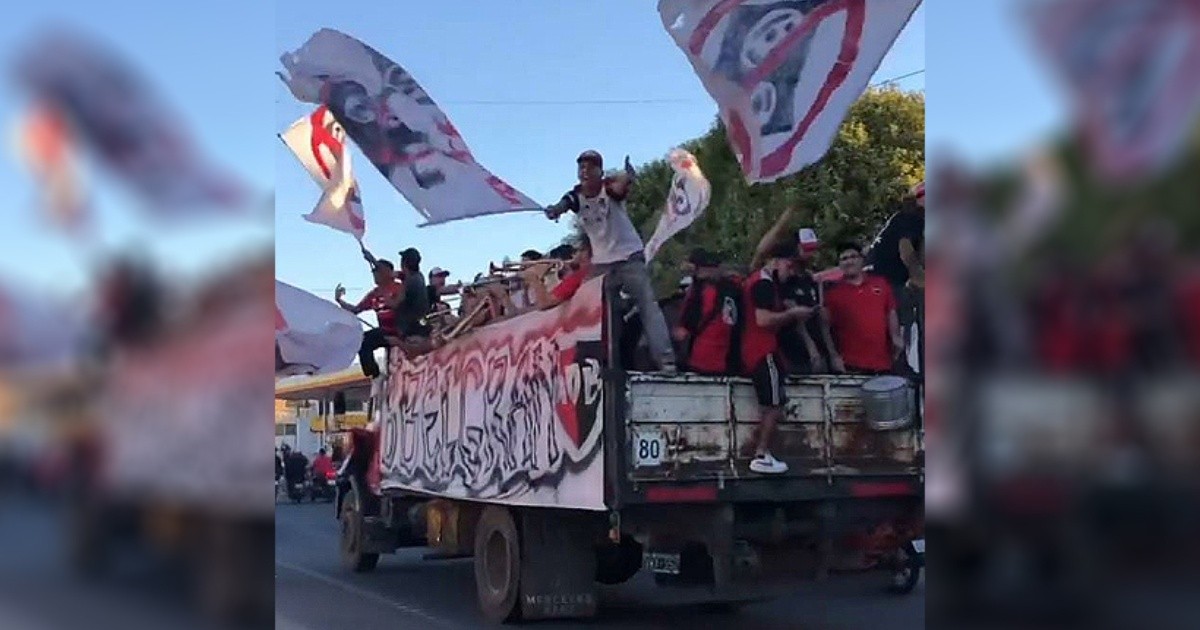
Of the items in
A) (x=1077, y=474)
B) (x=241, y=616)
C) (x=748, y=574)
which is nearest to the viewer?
(x=1077, y=474)

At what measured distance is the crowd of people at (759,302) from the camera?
7516 millimetres

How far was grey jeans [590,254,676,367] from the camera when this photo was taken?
7.62 metres

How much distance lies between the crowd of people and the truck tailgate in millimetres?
98

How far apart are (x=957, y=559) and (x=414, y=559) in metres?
11.9

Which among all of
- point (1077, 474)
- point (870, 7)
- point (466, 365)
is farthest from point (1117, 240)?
point (466, 365)

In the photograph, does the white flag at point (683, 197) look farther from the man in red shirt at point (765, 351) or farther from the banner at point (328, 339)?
the banner at point (328, 339)

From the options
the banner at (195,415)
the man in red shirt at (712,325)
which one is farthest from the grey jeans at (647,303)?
the banner at (195,415)

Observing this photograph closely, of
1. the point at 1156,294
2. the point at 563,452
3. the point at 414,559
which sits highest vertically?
the point at 1156,294

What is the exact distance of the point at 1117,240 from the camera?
1721mm

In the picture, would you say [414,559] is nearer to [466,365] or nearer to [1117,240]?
[466,365]

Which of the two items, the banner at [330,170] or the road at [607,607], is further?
the road at [607,607]

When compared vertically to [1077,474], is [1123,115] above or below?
above

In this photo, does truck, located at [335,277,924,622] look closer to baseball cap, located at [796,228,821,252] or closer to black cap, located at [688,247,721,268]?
black cap, located at [688,247,721,268]

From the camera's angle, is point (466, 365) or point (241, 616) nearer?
point (241, 616)
